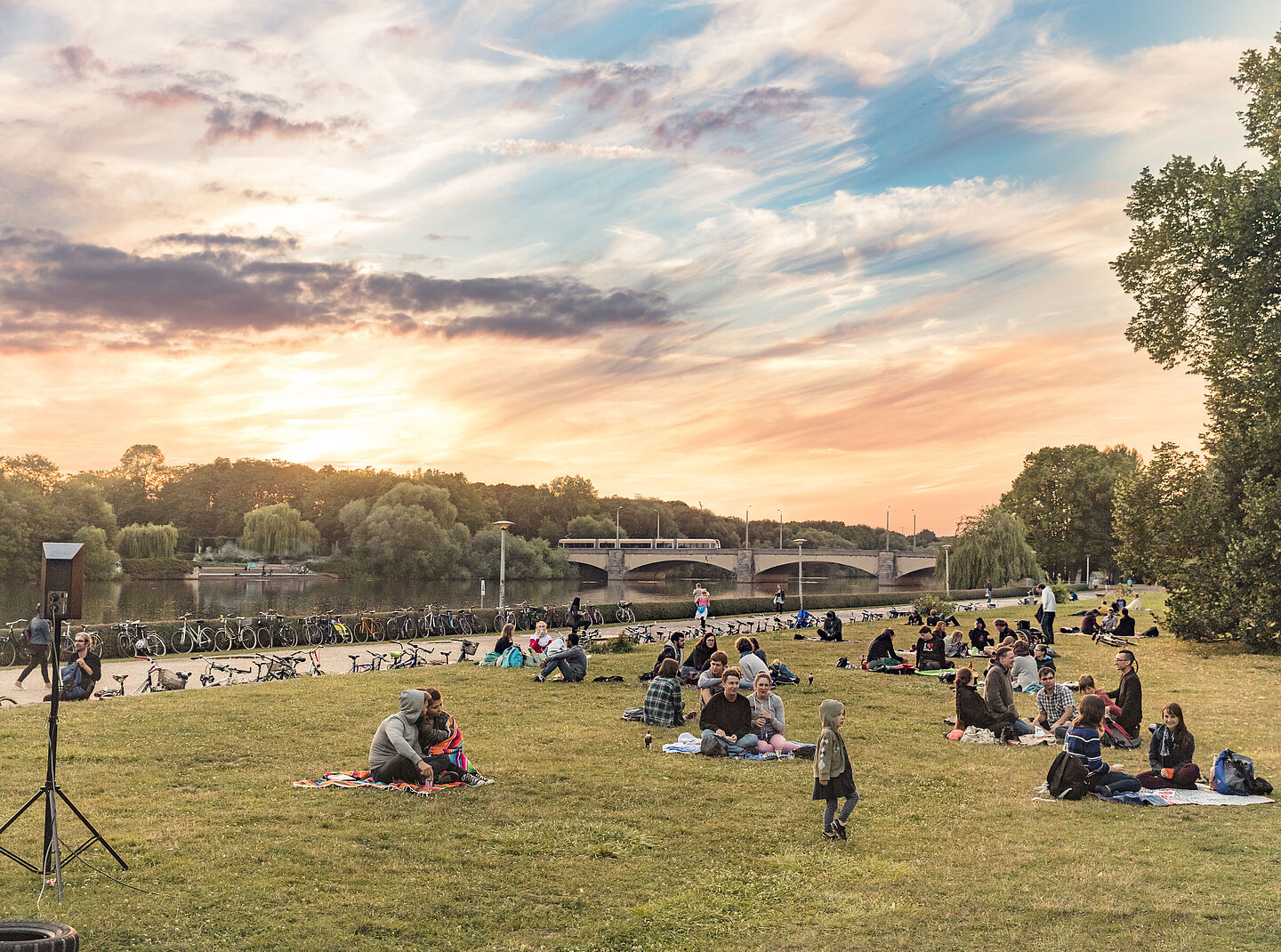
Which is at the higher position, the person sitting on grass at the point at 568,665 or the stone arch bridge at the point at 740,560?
the stone arch bridge at the point at 740,560

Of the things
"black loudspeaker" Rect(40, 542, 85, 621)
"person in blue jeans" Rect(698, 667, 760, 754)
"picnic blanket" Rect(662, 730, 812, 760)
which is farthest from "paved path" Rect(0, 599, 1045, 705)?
"black loudspeaker" Rect(40, 542, 85, 621)

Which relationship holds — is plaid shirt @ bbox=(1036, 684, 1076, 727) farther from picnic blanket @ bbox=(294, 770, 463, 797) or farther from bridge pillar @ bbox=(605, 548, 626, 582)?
bridge pillar @ bbox=(605, 548, 626, 582)

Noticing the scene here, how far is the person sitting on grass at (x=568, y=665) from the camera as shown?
63.0ft

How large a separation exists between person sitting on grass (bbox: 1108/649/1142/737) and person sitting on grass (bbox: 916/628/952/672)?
7.74 metres

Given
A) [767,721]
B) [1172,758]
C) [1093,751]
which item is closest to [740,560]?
[767,721]

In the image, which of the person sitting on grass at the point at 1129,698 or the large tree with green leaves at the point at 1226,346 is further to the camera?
the large tree with green leaves at the point at 1226,346

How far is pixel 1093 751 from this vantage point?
1078 cm

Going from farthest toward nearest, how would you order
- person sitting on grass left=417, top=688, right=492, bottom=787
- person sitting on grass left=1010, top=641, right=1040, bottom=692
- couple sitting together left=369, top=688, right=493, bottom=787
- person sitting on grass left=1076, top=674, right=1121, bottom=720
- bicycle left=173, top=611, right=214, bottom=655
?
bicycle left=173, top=611, right=214, bottom=655 → person sitting on grass left=1010, top=641, right=1040, bottom=692 → person sitting on grass left=1076, top=674, right=1121, bottom=720 → person sitting on grass left=417, top=688, right=492, bottom=787 → couple sitting together left=369, top=688, right=493, bottom=787

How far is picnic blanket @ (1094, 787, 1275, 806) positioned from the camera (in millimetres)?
10305

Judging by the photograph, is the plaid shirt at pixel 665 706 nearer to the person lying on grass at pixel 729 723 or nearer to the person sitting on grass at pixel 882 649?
the person lying on grass at pixel 729 723

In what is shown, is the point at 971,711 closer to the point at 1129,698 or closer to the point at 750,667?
the point at 1129,698

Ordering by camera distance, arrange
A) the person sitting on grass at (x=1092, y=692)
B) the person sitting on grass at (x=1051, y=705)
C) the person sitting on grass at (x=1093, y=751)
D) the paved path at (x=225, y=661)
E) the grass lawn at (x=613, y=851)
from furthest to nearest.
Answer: the paved path at (x=225, y=661)
the person sitting on grass at (x=1051, y=705)
the person sitting on grass at (x=1092, y=692)
the person sitting on grass at (x=1093, y=751)
the grass lawn at (x=613, y=851)

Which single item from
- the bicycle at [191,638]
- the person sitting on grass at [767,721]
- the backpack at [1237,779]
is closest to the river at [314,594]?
the bicycle at [191,638]

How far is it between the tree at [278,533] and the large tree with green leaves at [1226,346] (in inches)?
3293
